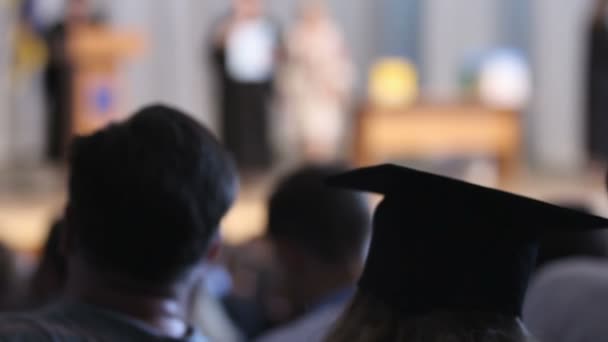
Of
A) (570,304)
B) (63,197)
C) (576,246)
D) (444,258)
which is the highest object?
(444,258)

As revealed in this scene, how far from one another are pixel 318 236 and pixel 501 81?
665 cm

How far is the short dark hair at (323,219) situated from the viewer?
7.86 feet

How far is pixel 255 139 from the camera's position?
9.85 meters

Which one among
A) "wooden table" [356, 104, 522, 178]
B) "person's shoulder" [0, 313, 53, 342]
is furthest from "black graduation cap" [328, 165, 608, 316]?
"wooden table" [356, 104, 522, 178]

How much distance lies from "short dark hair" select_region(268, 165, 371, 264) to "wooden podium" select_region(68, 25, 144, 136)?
546 cm

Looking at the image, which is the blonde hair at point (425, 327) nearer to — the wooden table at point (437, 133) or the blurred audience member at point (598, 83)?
the wooden table at point (437, 133)

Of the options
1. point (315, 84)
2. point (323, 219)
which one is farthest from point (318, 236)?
point (315, 84)

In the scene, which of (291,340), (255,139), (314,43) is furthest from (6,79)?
(291,340)

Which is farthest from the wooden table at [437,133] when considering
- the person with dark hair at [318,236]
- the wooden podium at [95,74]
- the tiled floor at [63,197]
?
the person with dark hair at [318,236]

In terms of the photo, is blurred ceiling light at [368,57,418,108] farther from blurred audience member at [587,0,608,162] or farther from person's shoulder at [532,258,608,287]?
person's shoulder at [532,258,608,287]

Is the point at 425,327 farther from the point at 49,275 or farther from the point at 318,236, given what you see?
the point at 318,236

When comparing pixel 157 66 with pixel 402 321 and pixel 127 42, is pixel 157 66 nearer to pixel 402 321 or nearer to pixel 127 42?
pixel 127 42

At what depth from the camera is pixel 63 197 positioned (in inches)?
332

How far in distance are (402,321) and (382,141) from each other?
23.9 ft
